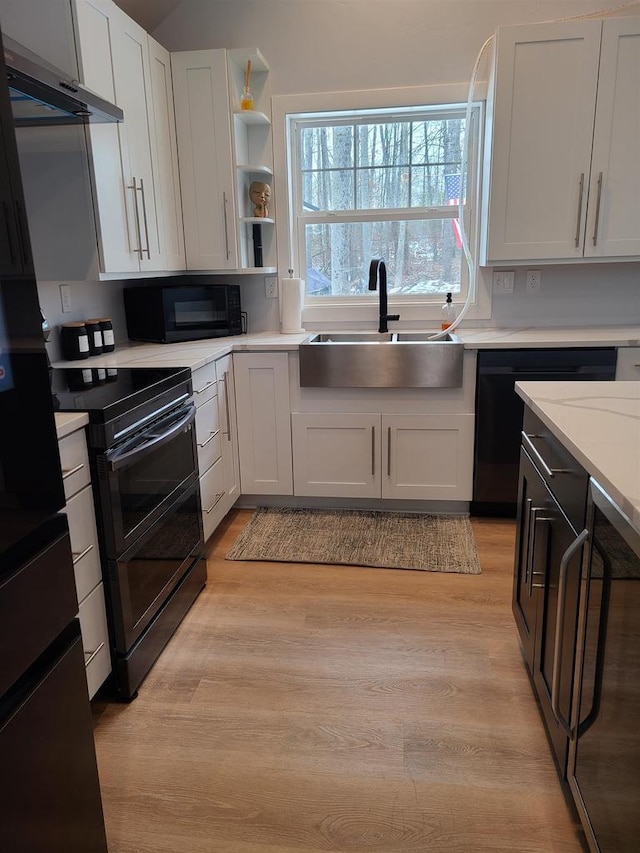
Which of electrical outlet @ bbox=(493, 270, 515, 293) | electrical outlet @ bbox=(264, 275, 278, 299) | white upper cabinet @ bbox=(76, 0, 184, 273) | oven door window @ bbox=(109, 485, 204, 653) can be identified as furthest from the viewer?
electrical outlet @ bbox=(264, 275, 278, 299)

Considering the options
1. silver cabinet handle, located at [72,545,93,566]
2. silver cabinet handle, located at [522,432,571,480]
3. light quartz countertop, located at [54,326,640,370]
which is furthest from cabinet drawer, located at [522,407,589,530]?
silver cabinet handle, located at [72,545,93,566]

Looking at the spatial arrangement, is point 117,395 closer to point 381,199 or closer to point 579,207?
point 381,199

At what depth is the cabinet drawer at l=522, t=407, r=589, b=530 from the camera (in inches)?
49.4

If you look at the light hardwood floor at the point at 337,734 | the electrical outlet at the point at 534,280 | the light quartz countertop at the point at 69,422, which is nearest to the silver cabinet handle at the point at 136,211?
the light quartz countertop at the point at 69,422

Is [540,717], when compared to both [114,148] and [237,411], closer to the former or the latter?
[237,411]

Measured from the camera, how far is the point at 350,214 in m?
3.38

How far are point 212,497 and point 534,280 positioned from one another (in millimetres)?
2076

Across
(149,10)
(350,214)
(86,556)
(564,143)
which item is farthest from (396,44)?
(86,556)

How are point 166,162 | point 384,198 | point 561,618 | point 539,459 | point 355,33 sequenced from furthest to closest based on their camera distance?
point 384,198 < point 355,33 < point 166,162 < point 539,459 < point 561,618

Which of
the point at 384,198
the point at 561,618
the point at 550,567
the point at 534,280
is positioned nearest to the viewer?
the point at 561,618

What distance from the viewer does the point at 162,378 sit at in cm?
207

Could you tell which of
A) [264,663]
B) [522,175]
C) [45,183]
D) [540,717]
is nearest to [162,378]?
[45,183]

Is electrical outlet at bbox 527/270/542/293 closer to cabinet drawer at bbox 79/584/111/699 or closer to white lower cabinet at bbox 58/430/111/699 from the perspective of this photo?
white lower cabinet at bbox 58/430/111/699

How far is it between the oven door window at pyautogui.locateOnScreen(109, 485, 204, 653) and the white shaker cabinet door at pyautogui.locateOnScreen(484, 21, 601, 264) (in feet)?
6.38
